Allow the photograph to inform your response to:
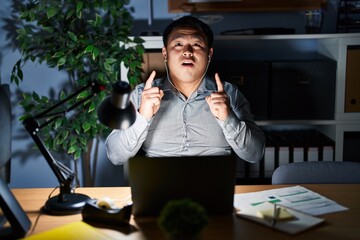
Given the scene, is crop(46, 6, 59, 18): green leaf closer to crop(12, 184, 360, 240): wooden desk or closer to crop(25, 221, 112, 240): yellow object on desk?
A: crop(12, 184, 360, 240): wooden desk

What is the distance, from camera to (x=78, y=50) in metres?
2.82

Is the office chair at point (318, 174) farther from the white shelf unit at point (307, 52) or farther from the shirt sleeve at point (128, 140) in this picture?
the white shelf unit at point (307, 52)

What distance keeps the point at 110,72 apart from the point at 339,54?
4.17 feet

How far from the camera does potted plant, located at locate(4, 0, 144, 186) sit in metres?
2.75

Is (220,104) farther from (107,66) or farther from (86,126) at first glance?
(86,126)

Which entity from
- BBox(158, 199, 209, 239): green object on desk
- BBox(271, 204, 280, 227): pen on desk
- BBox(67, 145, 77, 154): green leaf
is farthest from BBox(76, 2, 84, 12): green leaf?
BBox(158, 199, 209, 239): green object on desk

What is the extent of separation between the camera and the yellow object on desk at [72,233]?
144 centimetres

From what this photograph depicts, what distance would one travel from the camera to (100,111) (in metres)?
1.58

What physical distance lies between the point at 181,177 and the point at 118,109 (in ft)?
0.95

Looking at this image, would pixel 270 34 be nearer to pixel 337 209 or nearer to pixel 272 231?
pixel 337 209

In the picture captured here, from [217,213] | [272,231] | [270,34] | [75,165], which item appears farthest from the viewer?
[75,165]

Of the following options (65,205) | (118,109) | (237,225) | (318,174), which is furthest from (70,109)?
(318,174)

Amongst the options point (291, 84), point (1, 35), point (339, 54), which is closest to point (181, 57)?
point (291, 84)

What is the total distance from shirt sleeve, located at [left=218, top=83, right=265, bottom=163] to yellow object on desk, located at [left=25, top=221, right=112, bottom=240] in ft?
2.54
